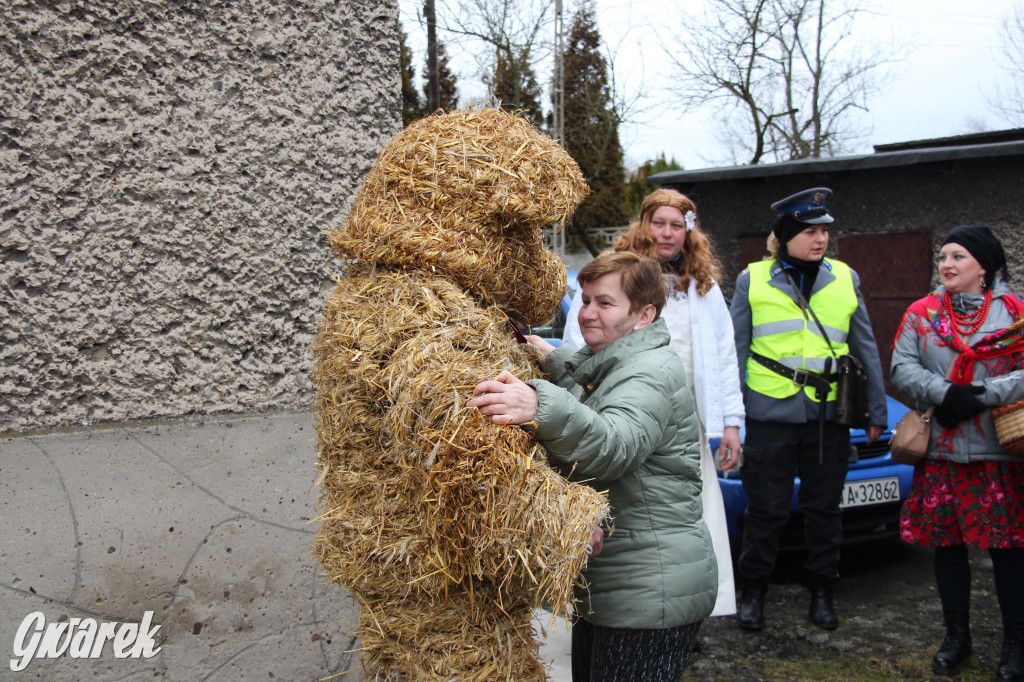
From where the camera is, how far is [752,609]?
4.21 m

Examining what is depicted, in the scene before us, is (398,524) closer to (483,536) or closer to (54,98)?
(483,536)

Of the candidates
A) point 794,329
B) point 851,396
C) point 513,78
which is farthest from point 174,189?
point 513,78

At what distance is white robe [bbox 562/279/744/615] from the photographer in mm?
3762

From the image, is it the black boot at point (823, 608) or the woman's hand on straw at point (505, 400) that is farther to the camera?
the black boot at point (823, 608)

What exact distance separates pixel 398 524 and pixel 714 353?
228 cm

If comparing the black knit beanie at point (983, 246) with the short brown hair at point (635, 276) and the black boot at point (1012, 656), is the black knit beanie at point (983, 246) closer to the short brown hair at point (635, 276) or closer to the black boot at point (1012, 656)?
the black boot at point (1012, 656)

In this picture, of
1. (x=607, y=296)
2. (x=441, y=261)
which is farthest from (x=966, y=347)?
(x=441, y=261)

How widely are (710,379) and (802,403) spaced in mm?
671

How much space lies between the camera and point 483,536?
1.79 m

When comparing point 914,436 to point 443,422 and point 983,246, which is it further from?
point 443,422

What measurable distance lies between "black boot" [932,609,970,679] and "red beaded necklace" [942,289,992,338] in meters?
1.37

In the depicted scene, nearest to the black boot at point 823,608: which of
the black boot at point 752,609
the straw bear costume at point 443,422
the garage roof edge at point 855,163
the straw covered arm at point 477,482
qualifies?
the black boot at point 752,609

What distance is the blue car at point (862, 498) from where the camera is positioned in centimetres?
474

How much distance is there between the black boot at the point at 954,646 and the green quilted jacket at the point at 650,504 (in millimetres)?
2099
